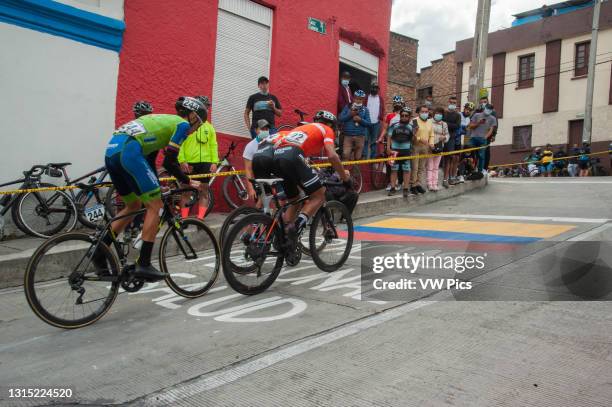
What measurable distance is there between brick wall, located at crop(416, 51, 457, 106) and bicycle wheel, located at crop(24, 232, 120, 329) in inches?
A: 1377

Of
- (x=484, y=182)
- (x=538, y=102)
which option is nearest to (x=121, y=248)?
(x=484, y=182)

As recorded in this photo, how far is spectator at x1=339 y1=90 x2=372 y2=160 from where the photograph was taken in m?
10.8

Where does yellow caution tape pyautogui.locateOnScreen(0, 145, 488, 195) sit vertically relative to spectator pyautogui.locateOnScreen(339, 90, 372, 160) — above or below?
below

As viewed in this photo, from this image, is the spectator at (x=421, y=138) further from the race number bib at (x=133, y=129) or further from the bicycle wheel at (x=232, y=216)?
the race number bib at (x=133, y=129)

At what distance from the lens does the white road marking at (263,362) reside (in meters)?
3.02

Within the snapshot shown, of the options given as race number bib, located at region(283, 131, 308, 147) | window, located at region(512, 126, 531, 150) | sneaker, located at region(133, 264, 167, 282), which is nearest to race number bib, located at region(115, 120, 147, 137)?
sneaker, located at region(133, 264, 167, 282)

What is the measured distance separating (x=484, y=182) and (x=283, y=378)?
40.5 ft

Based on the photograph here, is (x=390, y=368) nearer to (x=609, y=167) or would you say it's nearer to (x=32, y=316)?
(x=32, y=316)

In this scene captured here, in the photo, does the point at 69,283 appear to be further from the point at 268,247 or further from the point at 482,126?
the point at 482,126

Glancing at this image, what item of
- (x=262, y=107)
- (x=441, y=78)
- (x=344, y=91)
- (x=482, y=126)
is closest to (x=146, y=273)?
Answer: (x=262, y=107)

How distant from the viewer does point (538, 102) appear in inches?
1212

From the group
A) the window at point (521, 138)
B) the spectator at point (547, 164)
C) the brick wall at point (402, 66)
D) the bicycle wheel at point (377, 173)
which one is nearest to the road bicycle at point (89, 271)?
the bicycle wheel at point (377, 173)

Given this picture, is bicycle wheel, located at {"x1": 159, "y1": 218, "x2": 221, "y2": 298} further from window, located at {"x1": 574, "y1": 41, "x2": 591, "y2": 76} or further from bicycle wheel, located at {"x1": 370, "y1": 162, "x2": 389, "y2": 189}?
window, located at {"x1": 574, "y1": 41, "x2": 591, "y2": 76}

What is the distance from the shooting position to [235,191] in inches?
385
